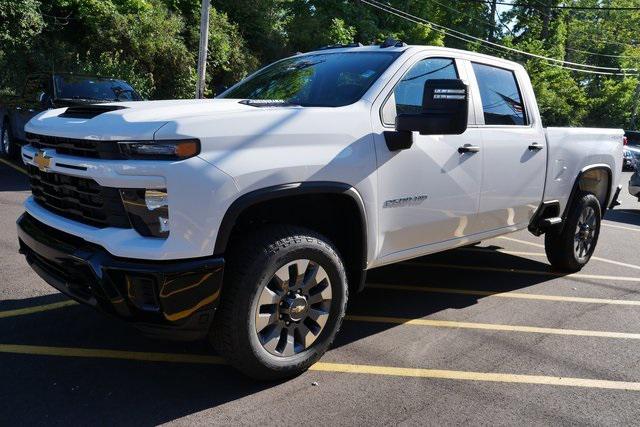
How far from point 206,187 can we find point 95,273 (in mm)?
710

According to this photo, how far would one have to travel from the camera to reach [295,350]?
11.2ft

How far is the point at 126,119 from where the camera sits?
9.64 ft

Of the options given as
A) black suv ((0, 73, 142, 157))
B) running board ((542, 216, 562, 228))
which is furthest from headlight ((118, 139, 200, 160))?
black suv ((0, 73, 142, 157))

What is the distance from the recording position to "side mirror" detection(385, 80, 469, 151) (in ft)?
11.1

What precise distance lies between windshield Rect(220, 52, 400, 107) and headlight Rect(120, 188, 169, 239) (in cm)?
141

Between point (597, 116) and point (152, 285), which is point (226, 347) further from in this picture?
point (597, 116)

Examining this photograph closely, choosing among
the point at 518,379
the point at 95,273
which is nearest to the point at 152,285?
the point at 95,273

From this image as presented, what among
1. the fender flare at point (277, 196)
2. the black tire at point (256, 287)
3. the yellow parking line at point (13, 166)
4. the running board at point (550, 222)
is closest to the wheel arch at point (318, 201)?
the fender flare at point (277, 196)

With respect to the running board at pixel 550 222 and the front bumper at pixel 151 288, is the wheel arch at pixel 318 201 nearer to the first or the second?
the front bumper at pixel 151 288

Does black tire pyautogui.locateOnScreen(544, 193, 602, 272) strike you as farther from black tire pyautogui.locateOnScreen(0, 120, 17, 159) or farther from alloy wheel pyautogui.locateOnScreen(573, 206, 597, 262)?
black tire pyautogui.locateOnScreen(0, 120, 17, 159)

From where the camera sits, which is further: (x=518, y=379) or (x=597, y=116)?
(x=597, y=116)

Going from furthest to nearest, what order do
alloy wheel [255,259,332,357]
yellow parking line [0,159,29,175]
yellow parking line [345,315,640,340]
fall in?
1. yellow parking line [0,159,29,175]
2. yellow parking line [345,315,640,340]
3. alloy wheel [255,259,332,357]

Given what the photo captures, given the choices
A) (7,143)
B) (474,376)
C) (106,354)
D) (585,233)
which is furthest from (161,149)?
(7,143)

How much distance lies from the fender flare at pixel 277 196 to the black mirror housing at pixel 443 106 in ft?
2.04
